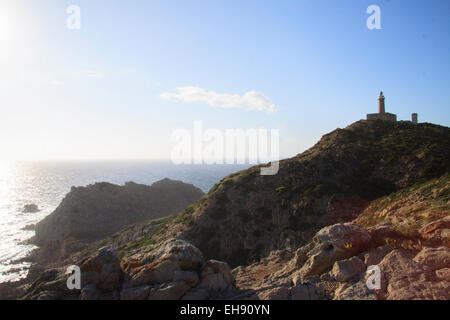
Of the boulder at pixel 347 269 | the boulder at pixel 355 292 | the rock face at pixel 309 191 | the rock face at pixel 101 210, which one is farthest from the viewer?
the rock face at pixel 101 210

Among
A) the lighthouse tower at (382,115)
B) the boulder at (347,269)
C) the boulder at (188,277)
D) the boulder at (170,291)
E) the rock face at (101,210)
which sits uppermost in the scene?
the lighthouse tower at (382,115)

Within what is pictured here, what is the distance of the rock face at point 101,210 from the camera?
6881 cm

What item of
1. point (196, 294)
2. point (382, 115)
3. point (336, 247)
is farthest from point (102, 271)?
point (382, 115)

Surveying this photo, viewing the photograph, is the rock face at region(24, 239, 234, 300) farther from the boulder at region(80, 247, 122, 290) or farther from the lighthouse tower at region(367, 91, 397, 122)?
the lighthouse tower at region(367, 91, 397, 122)

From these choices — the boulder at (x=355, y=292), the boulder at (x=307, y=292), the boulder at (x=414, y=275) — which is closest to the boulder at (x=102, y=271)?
the boulder at (x=307, y=292)

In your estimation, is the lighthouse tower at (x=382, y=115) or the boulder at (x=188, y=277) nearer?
the boulder at (x=188, y=277)

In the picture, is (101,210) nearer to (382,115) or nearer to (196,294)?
(196,294)

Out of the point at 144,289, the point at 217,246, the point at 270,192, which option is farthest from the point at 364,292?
the point at 270,192

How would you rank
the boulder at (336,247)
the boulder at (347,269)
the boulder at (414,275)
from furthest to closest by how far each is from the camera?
the boulder at (336,247) → the boulder at (347,269) → the boulder at (414,275)

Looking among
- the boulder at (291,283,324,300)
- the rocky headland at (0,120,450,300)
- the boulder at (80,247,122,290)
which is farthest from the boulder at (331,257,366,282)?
the boulder at (80,247,122,290)

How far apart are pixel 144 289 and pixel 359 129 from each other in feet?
166

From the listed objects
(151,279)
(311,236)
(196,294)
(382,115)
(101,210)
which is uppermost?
(382,115)

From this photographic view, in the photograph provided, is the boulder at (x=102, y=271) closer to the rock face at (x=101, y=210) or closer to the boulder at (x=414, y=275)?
the boulder at (x=414, y=275)

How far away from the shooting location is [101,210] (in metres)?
74.3
